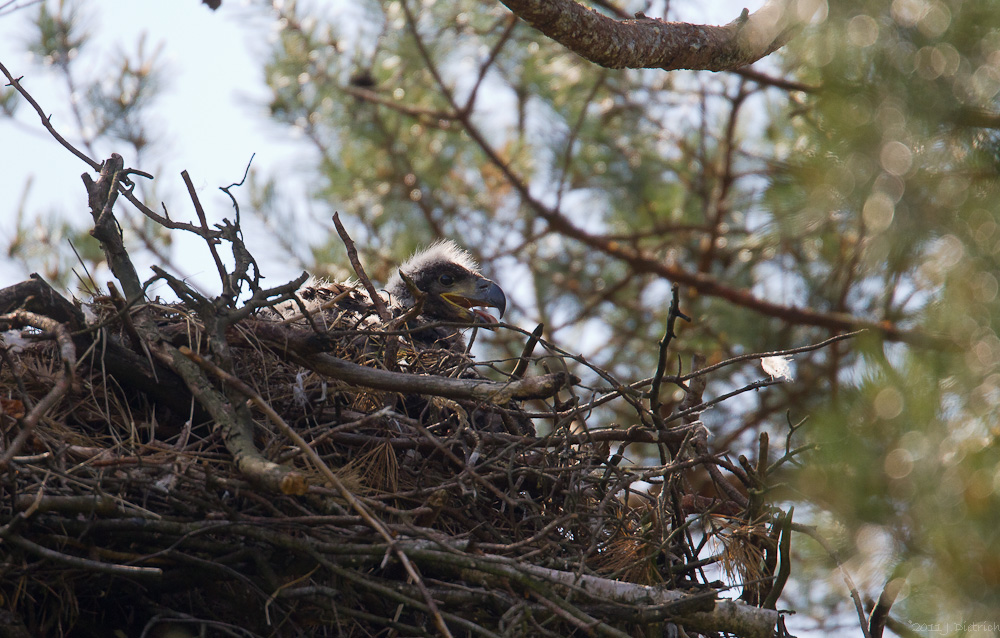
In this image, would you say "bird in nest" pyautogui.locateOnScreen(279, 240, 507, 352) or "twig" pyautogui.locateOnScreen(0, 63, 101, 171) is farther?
"bird in nest" pyautogui.locateOnScreen(279, 240, 507, 352)

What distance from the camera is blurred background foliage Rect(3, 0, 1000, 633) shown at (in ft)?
6.93

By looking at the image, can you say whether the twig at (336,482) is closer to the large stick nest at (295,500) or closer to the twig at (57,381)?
the large stick nest at (295,500)

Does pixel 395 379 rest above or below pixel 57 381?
above

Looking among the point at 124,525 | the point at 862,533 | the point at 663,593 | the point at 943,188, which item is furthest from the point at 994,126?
the point at 124,525

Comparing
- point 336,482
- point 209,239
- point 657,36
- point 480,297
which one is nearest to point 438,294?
point 480,297

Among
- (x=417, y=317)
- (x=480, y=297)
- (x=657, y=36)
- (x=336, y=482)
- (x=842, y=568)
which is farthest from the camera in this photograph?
(x=480, y=297)

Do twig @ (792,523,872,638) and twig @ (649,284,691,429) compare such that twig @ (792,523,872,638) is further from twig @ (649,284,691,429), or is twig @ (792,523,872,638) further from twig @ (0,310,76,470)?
twig @ (0,310,76,470)

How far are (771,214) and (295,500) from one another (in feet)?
9.20

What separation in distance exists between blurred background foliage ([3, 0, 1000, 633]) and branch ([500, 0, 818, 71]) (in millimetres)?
248

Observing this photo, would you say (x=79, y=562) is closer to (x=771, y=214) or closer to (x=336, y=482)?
(x=336, y=482)

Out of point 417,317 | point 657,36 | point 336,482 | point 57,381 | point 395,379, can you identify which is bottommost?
point 336,482

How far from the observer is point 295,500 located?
2383 mm

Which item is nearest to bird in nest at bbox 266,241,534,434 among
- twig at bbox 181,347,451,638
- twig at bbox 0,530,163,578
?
twig at bbox 181,347,451,638

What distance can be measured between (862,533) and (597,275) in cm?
427
